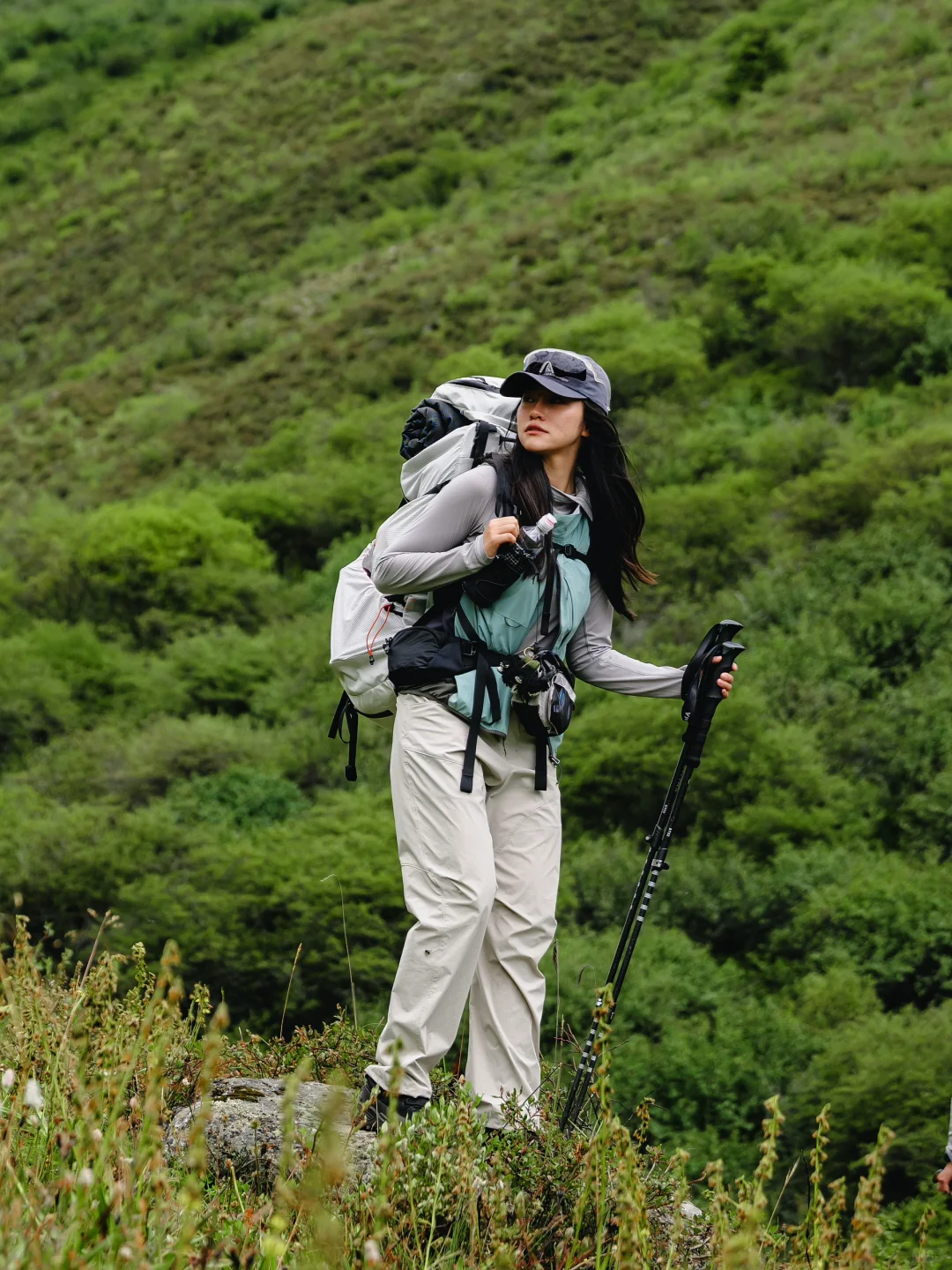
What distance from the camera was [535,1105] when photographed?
289 cm

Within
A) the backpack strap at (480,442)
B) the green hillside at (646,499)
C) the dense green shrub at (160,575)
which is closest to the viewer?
the backpack strap at (480,442)

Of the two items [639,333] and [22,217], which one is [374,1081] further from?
[22,217]

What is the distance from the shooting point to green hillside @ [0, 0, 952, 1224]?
336 inches

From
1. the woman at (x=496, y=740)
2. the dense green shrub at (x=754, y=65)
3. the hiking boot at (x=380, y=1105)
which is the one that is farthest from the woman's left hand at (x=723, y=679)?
the dense green shrub at (x=754, y=65)

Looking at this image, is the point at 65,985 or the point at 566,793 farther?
the point at 566,793

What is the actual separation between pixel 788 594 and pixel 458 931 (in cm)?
962

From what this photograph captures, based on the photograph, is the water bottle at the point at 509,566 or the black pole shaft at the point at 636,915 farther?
the water bottle at the point at 509,566

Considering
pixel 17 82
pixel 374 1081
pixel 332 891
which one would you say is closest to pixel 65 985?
pixel 374 1081

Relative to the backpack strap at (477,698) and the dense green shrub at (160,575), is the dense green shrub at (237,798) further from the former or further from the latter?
the backpack strap at (477,698)

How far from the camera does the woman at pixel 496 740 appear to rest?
2.88 meters

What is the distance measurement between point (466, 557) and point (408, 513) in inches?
11.0

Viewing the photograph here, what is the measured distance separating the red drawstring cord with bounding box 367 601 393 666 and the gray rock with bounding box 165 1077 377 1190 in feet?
3.18

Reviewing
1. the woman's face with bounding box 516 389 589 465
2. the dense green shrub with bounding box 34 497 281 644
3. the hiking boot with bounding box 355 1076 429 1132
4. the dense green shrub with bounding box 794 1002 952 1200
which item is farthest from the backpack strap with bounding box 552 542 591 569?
the dense green shrub with bounding box 34 497 281 644

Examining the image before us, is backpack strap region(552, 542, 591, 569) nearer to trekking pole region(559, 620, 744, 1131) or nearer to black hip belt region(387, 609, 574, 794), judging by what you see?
black hip belt region(387, 609, 574, 794)
